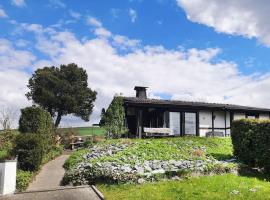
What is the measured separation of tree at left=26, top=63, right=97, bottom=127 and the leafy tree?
79.5ft

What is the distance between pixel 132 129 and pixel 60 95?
2251 centimetres

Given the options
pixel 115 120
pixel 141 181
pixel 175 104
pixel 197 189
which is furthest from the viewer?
pixel 175 104

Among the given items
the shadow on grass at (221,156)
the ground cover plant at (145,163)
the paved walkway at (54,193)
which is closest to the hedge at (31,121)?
the ground cover plant at (145,163)

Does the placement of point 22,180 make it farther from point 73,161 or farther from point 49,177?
point 73,161

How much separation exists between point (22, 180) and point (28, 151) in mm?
2595

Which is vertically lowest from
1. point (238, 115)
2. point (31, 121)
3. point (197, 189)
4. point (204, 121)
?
point (197, 189)

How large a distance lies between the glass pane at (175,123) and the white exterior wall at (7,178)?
1888 cm

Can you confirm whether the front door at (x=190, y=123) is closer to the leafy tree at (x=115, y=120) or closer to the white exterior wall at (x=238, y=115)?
the white exterior wall at (x=238, y=115)

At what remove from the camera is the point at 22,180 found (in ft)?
48.6

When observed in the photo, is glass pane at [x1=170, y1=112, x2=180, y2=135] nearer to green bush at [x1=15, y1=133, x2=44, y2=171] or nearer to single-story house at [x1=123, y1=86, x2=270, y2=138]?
single-story house at [x1=123, y1=86, x2=270, y2=138]

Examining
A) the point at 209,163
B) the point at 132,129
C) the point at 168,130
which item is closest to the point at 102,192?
the point at 209,163

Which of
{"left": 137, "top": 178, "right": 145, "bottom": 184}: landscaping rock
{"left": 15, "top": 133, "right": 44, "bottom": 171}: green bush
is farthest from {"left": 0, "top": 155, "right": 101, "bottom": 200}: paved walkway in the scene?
{"left": 137, "top": 178, "right": 145, "bottom": 184}: landscaping rock

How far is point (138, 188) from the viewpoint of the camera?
13.2m

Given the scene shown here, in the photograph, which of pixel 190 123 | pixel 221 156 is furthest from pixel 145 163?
pixel 190 123
